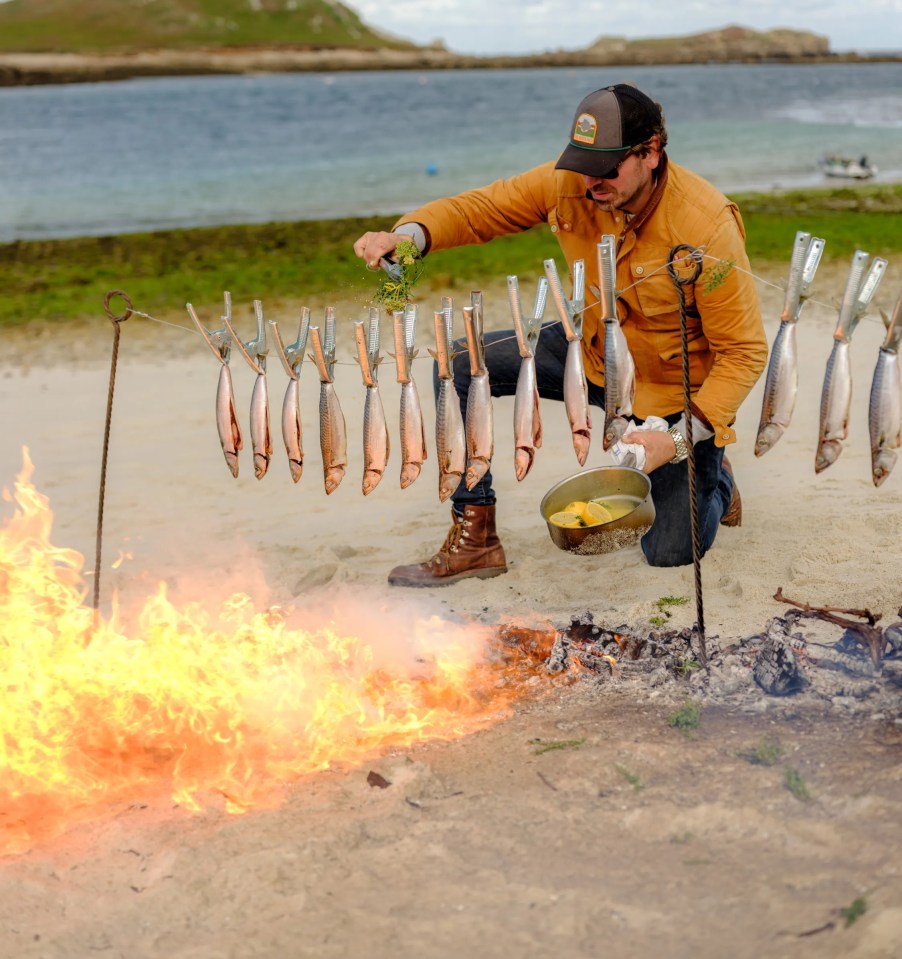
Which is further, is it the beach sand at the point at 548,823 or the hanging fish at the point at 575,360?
the hanging fish at the point at 575,360

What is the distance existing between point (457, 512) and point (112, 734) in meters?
2.33

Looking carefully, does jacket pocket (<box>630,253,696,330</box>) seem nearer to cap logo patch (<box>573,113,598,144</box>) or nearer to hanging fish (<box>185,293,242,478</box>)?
cap logo patch (<box>573,113,598,144</box>)

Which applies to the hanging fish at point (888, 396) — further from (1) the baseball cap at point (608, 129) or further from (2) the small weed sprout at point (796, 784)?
(1) the baseball cap at point (608, 129)

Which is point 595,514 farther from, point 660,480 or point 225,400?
point 225,400

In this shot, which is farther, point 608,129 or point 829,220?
point 829,220

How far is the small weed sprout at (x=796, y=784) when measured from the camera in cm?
341

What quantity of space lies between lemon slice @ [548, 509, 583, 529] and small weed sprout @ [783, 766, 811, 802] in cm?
159

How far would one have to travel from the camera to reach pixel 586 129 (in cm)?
452

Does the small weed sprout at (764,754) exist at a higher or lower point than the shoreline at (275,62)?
lower

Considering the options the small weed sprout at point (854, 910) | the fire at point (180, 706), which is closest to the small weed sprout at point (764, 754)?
the small weed sprout at point (854, 910)

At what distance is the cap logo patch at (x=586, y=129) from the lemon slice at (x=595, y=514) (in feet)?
5.23

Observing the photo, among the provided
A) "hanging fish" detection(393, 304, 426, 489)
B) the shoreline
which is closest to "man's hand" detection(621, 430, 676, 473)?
"hanging fish" detection(393, 304, 426, 489)

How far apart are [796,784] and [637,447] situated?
1.73 m

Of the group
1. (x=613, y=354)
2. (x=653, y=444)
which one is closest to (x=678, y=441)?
(x=653, y=444)
